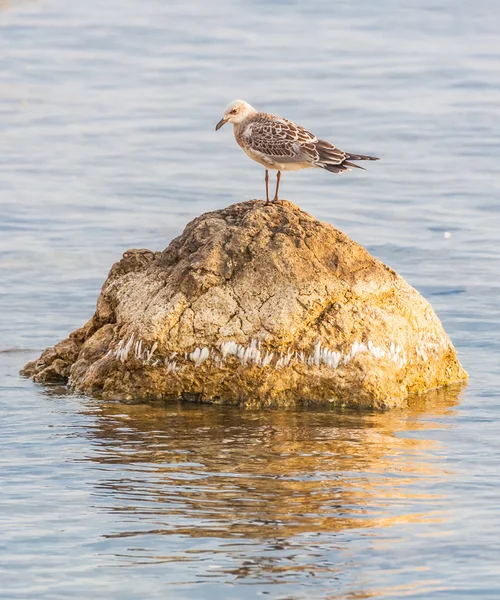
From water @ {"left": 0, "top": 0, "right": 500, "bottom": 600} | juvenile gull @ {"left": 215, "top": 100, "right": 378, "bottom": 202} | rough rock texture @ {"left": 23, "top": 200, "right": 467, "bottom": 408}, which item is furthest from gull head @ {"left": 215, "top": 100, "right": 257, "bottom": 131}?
water @ {"left": 0, "top": 0, "right": 500, "bottom": 600}

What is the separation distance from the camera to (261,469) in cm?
A: 886

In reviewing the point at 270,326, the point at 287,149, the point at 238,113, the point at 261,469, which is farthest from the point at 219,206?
the point at 261,469

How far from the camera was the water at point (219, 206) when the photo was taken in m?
7.45

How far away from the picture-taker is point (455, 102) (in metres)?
25.9

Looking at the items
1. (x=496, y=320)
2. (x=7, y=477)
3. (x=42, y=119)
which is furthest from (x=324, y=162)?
(x=42, y=119)

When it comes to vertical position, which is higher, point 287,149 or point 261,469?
point 287,149

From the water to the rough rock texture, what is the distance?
0.79 feet

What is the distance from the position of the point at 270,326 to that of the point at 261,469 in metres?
1.65

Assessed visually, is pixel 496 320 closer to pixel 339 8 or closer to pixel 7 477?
pixel 7 477

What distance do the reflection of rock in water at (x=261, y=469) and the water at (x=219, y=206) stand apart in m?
0.02

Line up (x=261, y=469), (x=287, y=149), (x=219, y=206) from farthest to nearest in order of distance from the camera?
(x=219, y=206)
(x=287, y=149)
(x=261, y=469)

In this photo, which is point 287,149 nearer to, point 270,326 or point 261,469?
point 270,326

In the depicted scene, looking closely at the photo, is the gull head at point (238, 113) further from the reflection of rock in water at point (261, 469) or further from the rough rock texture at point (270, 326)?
the reflection of rock in water at point (261, 469)

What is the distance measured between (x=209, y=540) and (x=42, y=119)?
17973mm
